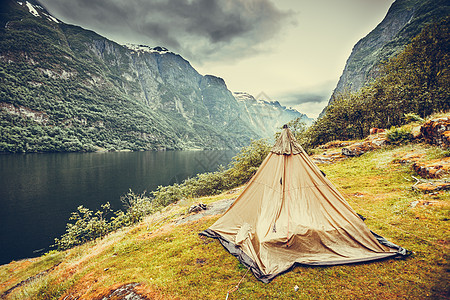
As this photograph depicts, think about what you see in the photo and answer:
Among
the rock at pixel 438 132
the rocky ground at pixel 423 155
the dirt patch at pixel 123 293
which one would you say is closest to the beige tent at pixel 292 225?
the dirt patch at pixel 123 293

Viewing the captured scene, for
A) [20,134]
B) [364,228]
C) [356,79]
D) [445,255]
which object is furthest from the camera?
[356,79]

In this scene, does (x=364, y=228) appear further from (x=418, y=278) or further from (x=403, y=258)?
(x=418, y=278)

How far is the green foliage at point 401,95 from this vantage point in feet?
Answer: 57.5

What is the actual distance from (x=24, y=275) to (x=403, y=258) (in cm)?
1941

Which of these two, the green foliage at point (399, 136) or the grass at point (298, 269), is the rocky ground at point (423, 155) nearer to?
the green foliage at point (399, 136)

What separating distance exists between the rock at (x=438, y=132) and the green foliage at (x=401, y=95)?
4.96 meters

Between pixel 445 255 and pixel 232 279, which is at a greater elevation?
pixel 445 255

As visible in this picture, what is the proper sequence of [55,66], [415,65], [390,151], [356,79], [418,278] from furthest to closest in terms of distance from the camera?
[55,66], [356,79], [415,65], [390,151], [418,278]

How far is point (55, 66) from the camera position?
7239 inches

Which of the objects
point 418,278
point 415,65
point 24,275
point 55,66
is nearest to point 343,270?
point 418,278

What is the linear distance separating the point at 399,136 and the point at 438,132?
13.4ft

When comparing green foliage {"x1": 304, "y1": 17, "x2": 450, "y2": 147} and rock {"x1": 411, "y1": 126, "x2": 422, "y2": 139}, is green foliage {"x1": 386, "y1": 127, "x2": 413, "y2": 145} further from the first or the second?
green foliage {"x1": 304, "y1": 17, "x2": 450, "y2": 147}

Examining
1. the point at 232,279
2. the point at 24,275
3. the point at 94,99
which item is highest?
the point at 94,99

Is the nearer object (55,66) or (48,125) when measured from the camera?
(48,125)
